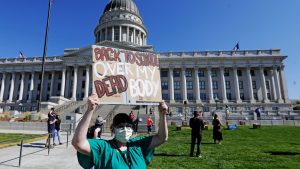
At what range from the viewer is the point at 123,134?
2898mm

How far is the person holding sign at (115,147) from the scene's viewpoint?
2551 mm

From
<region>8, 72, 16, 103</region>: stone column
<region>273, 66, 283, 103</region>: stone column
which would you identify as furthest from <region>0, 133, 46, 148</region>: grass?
<region>8, 72, 16, 103</region>: stone column

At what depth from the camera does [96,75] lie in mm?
3391

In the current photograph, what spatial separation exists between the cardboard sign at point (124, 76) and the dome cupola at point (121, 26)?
2846 inches

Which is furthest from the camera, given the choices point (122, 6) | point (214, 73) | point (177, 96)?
point (122, 6)

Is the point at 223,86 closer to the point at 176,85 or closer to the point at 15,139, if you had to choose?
the point at 176,85

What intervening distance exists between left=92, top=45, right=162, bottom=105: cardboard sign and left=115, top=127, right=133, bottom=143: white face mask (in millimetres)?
598

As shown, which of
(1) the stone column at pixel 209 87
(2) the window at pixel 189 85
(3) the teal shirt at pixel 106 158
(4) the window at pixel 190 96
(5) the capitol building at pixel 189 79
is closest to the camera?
(3) the teal shirt at pixel 106 158

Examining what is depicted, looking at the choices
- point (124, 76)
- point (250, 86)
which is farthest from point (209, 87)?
point (124, 76)

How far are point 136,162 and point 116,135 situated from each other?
1.49ft

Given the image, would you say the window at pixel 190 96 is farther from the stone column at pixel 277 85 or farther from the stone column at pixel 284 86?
the stone column at pixel 284 86

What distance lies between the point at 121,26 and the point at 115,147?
263 ft

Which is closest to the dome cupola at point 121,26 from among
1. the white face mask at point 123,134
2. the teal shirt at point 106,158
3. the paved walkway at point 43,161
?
the paved walkway at point 43,161

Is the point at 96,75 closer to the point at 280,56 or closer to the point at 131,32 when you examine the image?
the point at 280,56
